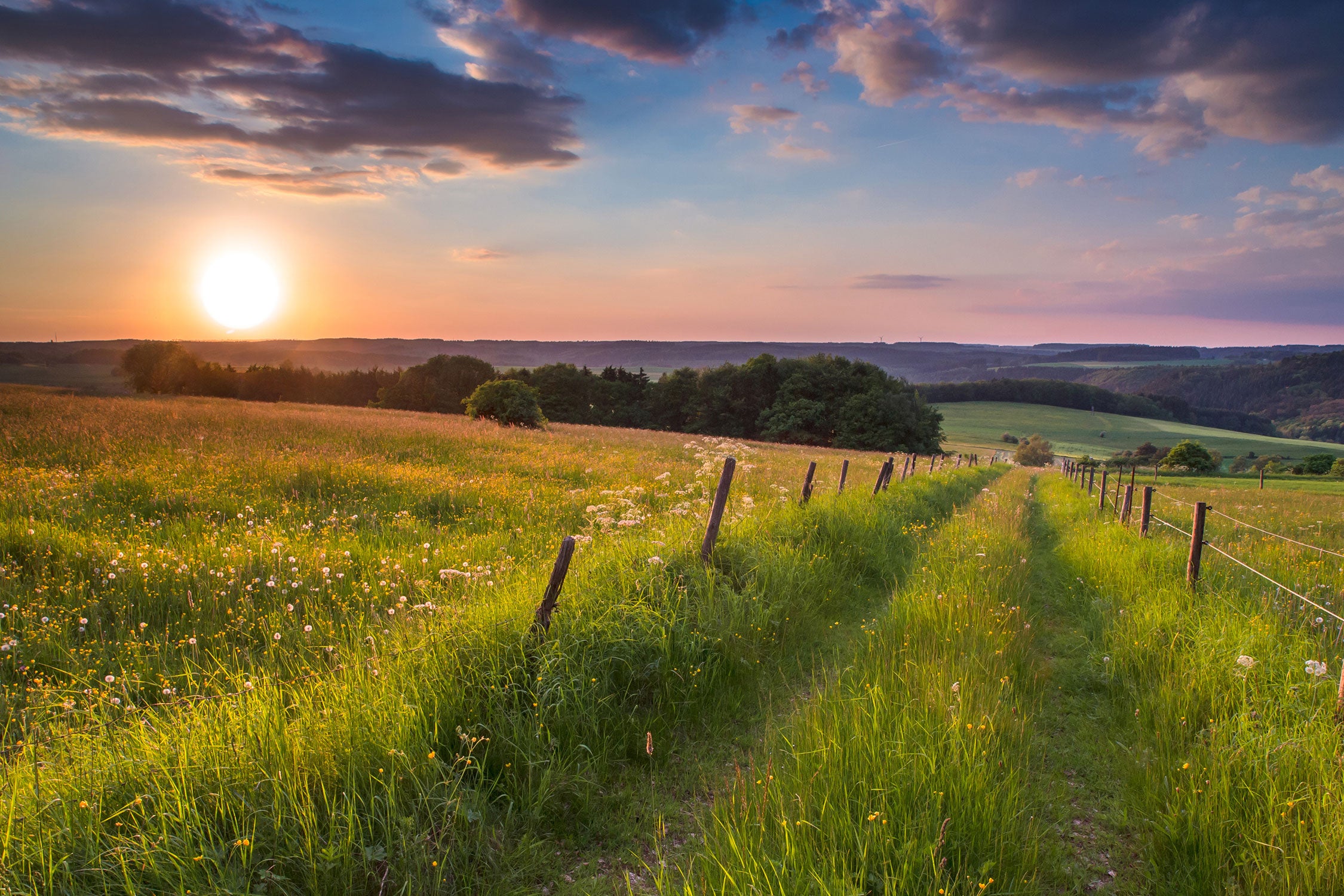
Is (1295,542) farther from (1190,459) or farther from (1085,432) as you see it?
(1085,432)

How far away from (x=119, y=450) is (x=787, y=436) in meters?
60.6

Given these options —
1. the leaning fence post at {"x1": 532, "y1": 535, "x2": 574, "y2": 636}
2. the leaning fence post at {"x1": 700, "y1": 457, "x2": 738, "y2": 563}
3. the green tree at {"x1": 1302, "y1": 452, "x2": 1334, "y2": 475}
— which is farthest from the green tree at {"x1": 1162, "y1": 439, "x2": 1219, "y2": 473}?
the leaning fence post at {"x1": 532, "y1": 535, "x2": 574, "y2": 636}

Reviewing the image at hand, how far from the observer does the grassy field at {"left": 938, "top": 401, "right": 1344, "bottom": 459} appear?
106 metres

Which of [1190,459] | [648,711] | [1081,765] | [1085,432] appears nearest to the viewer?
[1081,765]

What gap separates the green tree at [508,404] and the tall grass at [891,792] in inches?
1162

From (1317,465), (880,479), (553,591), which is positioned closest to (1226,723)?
(553,591)

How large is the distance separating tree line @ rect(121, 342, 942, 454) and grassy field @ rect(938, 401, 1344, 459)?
3151cm

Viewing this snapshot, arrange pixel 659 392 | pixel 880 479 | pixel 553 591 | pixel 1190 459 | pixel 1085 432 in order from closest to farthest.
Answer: pixel 553 591 < pixel 880 479 < pixel 1190 459 < pixel 659 392 < pixel 1085 432

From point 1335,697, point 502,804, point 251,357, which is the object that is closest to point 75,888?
point 502,804

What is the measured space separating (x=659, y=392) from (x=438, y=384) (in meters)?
29.0

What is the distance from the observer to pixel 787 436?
2694 inches

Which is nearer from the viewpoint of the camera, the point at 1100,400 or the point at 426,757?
the point at 426,757

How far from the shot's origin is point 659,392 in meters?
80.9

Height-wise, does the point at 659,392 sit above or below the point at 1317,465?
above
